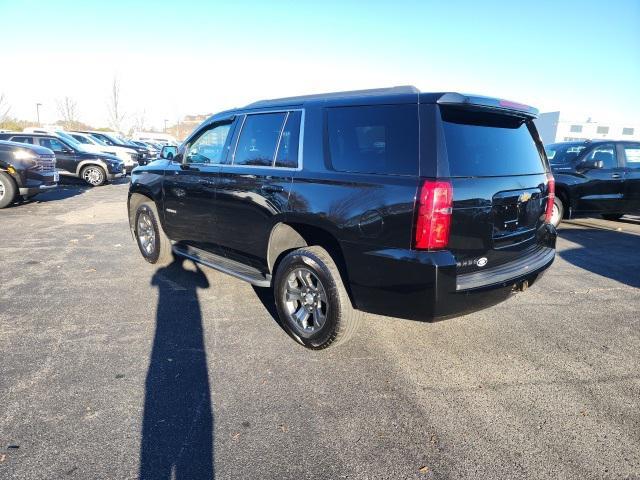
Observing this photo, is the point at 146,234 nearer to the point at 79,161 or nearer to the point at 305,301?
the point at 305,301

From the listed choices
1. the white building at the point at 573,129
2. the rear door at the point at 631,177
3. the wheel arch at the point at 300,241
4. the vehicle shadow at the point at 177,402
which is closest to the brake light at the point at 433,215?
the wheel arch at the point at 300,241

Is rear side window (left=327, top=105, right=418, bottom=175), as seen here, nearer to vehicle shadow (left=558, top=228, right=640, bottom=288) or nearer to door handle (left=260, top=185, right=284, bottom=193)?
door handle (left=260, top=185, right=284, bottom=193)

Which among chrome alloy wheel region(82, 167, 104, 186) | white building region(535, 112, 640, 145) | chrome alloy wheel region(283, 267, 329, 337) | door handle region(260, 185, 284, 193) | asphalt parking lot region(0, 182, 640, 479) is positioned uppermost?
white building region(535, 112, 640, 145)

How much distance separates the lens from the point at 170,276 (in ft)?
16.8

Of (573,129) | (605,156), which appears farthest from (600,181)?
(573,129)

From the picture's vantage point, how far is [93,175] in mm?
14953

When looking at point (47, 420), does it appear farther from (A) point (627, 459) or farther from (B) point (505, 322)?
(B) point (505, 322)

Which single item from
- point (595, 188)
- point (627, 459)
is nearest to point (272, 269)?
point (627, 459)

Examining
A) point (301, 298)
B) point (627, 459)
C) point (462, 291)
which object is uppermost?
point (462, 291)

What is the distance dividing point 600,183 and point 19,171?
1208 centimetres

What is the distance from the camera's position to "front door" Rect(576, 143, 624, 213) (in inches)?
317

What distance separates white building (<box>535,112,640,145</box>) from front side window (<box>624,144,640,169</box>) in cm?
6204

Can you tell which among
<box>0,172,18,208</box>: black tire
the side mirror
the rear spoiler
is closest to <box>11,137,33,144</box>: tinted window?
<box>0,172,18,208</box>: black tire

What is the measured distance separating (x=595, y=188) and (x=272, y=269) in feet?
23.6
